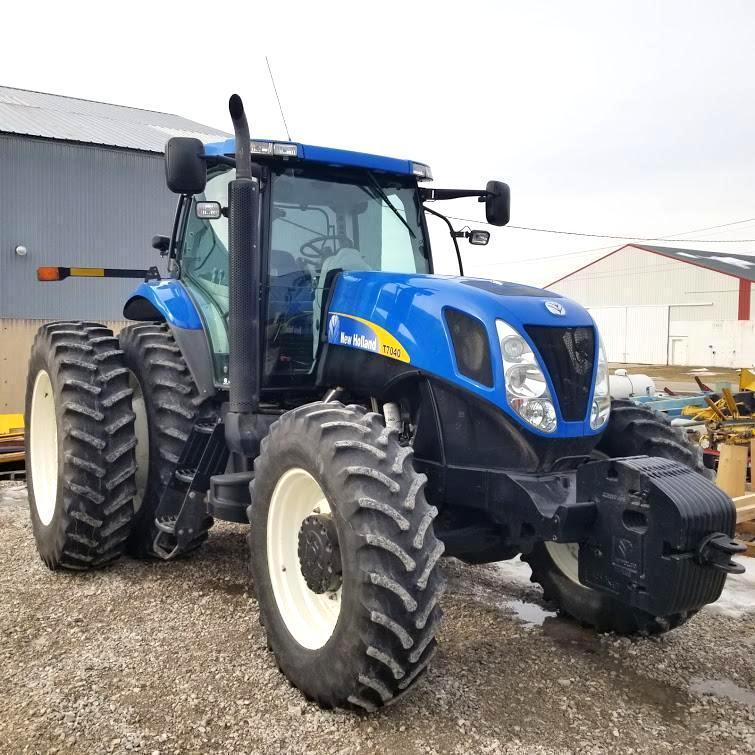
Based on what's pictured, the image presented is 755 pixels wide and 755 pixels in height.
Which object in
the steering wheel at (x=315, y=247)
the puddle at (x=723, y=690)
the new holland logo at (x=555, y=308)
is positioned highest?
the steering wheel at (x=315, y=247)

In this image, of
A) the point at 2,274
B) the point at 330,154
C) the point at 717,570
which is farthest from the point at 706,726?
the point at 2,274

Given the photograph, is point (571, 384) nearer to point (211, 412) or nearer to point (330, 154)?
point (330, 154)

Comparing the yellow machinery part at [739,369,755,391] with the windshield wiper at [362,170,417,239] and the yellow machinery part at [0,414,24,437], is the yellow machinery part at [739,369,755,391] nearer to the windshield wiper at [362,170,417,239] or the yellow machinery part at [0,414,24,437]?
the windshield wiper at [362,170,417,239]

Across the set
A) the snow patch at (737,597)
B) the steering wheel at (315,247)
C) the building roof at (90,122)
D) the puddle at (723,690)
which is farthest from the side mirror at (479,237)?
the building roof at (90,122)

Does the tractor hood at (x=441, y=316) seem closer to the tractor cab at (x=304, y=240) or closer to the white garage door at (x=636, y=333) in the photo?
the tractor cab at (x=304, y=240)

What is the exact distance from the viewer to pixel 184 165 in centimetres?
389

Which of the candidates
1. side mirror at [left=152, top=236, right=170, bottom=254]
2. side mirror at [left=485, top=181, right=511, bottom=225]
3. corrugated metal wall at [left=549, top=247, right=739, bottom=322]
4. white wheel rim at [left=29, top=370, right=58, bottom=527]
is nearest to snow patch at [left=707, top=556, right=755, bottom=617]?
side mirror at [left=485, top=181, right=511, bottom=225]

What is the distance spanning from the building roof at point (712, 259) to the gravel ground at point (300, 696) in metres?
35.1

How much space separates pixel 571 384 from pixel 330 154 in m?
1.80

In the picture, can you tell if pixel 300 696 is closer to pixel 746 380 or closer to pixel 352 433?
pixel 352 433

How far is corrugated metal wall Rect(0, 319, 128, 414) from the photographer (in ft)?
40.1

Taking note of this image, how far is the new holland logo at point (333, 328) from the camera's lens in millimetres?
4207

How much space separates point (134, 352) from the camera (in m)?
5.01

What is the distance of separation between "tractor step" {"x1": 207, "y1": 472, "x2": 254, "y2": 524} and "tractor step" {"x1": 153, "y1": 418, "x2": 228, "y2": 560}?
22 cm
